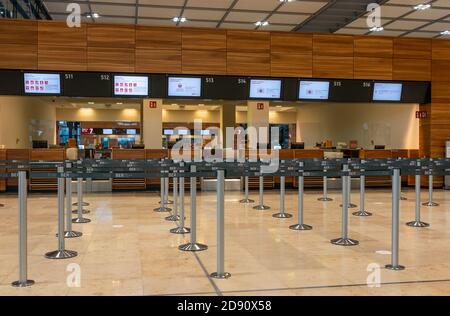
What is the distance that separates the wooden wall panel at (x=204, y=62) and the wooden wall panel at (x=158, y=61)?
193 millimetres

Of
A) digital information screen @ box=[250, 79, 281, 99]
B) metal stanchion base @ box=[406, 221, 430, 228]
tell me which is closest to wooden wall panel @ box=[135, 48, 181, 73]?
digital information screen @ box=[250, 79, 281, 99]

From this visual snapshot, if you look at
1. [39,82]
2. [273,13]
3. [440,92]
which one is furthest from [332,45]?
[39,82]

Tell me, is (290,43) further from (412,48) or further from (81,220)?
(81,220)

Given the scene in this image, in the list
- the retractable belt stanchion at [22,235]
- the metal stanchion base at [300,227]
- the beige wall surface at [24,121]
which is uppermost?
the beige wall surface at [24,121]

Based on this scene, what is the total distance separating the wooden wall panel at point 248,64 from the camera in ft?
38.3

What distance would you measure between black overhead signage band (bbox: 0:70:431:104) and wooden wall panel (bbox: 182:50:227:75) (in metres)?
0.15

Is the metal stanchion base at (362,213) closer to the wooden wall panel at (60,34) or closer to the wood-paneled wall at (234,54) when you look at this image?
the wood-paneled wall at (234,54)


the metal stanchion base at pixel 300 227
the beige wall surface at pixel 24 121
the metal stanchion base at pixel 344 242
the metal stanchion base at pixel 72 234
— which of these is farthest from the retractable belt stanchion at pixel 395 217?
the beige wall surface at pixel 24 121

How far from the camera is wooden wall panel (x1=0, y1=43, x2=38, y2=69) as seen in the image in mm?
10727

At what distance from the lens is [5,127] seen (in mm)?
11984
